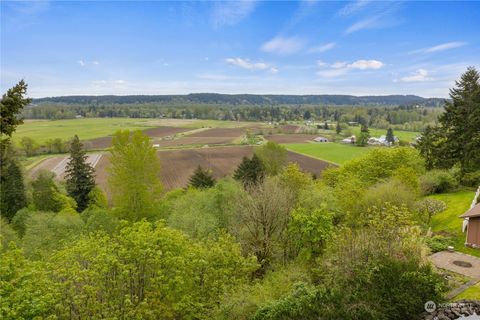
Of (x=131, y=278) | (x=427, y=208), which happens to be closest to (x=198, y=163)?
(x=427, y=208)

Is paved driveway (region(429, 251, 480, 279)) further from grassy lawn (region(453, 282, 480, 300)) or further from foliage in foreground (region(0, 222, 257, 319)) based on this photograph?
foliage in foreground (region(0, 222, 257, 319))

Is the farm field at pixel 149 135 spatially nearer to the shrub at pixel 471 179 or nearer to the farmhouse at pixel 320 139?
the farmhouse at pixel 320 139

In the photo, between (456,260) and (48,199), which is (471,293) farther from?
(48,199)

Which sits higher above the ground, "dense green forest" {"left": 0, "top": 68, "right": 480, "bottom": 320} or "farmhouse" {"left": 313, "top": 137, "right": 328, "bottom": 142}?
"dense green forest" {"left": 0, "top": 68, "right": 480, "bottom": 320}

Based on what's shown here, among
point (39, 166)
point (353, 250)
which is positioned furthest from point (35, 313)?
point (39, 166)

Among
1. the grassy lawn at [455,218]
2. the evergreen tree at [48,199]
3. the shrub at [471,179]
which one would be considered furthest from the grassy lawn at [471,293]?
the evergreen tree at [48,199]

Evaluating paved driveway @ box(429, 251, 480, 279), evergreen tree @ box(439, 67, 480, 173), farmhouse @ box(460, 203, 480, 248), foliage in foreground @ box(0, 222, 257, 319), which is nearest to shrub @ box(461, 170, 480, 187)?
evergreen tree @ box(439, 67, 480, 173)

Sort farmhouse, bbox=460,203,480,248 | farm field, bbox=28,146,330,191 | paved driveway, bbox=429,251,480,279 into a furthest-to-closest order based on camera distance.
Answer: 1. farm field, bbox=28,146,330,191
2. farmhouse, bbox=460,203,480,248
3. paved driveway, bbox=429,251,480,279
